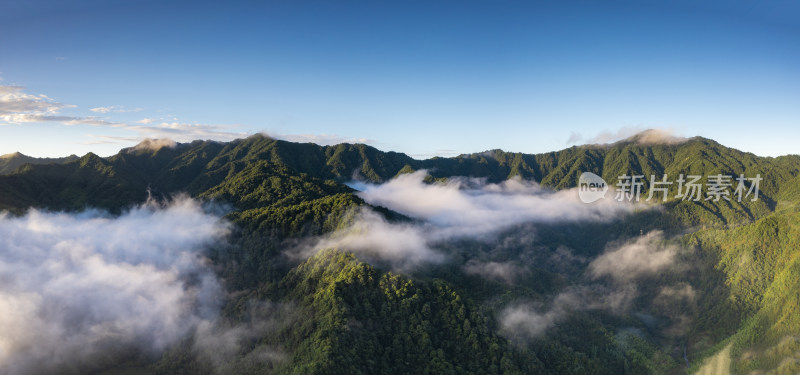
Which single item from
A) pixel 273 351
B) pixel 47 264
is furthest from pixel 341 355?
pixel 47 264

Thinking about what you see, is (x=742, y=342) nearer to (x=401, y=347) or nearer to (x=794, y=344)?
(x=794, y=344)

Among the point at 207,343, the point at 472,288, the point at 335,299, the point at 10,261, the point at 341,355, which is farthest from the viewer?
the point at 10,261

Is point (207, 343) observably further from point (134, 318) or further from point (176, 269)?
point (176, 269)

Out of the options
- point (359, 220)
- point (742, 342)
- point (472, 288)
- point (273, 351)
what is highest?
point (359, 220)

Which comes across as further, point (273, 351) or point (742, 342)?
point (742, 342)

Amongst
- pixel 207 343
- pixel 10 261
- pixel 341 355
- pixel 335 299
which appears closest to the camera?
pixel 341 355

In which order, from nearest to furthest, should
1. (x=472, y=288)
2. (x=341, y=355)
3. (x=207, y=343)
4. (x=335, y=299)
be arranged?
1. (x=341, y=355)
2. (x=335, y=299)
3. (x=207, y=343)
4. (x=472, y=288)

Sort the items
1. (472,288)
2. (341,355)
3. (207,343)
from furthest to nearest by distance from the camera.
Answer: (472,288) < (207,343) < (341,355)

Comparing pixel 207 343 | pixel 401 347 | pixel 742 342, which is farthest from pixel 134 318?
pixel 742 342

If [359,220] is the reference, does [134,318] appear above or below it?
below
